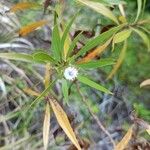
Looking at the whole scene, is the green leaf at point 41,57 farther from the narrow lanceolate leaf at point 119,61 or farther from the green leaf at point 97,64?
the narrow lanceolate leaf at point 119,61

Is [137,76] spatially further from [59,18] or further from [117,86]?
[59,18]

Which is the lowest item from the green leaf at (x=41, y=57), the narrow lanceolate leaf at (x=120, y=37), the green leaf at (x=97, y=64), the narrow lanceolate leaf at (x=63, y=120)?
the narrow lanceolate leaf at (x=63, y=120)

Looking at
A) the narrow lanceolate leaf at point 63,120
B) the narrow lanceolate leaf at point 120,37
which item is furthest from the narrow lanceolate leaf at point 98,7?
the narrow lanceolate leaf at point 63,120

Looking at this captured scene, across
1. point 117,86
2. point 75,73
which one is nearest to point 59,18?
point 75,73

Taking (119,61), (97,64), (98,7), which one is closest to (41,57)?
(97,64)

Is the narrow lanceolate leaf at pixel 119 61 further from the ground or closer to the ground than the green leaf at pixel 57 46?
closer to the ground

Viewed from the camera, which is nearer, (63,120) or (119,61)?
(63,120)

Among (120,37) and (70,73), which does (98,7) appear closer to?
(120,37)

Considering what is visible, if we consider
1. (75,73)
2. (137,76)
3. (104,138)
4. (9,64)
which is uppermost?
(9,64)
